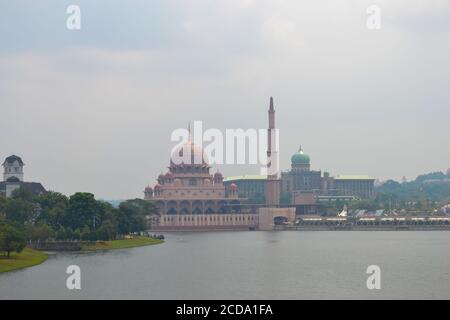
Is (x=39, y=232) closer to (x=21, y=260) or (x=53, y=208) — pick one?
(x=53, y=208)

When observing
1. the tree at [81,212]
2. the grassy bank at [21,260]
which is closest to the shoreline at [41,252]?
the grassy bank at [21,260]

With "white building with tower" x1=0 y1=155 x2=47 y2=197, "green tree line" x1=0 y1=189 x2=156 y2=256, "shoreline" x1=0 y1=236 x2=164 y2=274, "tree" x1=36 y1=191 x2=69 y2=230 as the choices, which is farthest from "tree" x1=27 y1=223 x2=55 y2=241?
"white building with tower" x1=0 y1=155 x2=47 y2=197

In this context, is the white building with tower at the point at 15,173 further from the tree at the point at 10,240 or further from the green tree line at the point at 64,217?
the tree at the point at 10,240

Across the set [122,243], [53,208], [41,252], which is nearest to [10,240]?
[41,252]
